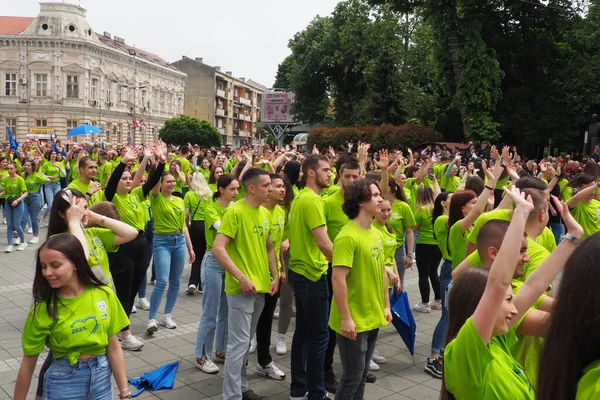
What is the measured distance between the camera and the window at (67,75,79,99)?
54344mm

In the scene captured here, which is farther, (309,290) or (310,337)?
(309,290)

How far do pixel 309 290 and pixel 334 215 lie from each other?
94 cm

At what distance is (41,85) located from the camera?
5416 centimetres

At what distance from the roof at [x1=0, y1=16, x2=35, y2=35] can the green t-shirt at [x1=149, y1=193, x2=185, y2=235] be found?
56.0 metres

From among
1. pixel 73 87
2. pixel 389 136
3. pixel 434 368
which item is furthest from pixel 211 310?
pixel 73 87

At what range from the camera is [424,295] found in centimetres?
791

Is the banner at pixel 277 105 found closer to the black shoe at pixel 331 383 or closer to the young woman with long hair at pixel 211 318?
the young woman with long hair at pixel 211 318

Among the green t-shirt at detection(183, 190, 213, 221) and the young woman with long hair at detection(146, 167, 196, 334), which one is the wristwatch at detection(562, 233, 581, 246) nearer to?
the young woman with long hair at detection(146, 167, 196, 334)

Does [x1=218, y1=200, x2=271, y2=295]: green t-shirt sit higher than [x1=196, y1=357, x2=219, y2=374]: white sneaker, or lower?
higher

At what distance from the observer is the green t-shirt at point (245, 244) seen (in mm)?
4754

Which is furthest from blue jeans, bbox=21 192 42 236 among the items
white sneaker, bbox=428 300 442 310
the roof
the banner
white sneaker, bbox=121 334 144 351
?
the roof

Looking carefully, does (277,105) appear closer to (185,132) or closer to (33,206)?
(185,132)

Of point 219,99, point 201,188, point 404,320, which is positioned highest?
point 219,99

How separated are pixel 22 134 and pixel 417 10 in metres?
38.5
